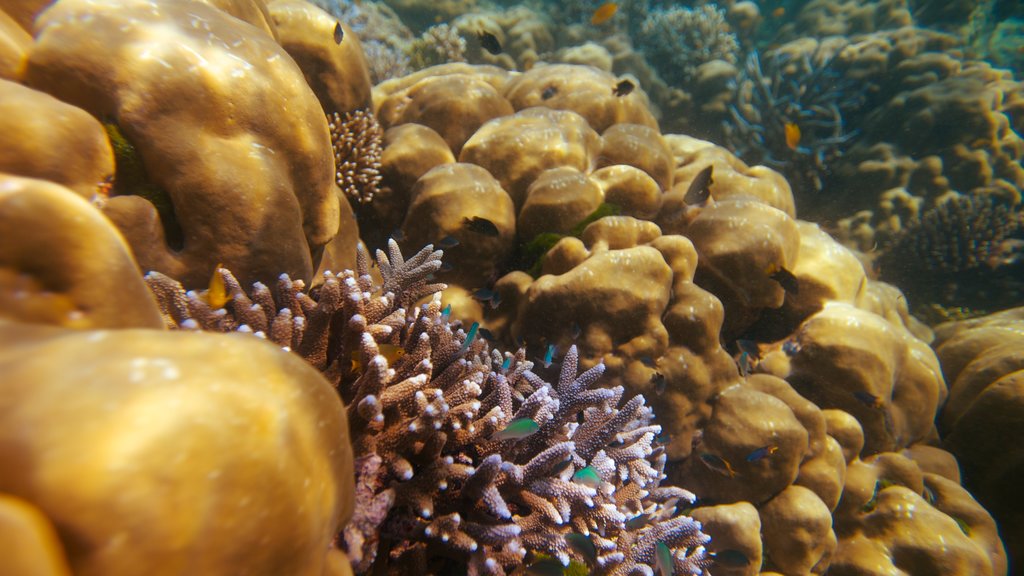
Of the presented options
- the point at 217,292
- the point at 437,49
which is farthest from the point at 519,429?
the point at 437,49

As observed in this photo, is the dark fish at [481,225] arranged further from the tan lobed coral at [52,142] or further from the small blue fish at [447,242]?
the tan lobed coral at [52,142]

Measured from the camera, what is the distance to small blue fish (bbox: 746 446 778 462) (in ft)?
12.4

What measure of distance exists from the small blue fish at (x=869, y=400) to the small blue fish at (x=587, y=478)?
10.9 ft

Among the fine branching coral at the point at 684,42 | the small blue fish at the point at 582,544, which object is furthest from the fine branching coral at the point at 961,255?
the small blue fish at the point at 582,544

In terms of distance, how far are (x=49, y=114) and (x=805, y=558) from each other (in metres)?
6.00

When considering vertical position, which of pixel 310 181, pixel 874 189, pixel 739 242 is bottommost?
pixel 874 189

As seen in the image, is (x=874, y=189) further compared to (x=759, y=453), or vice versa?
(x=874, y=189)

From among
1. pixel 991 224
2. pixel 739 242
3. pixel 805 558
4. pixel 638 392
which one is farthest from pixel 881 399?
pixel 991 224

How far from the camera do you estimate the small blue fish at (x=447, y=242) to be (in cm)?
395

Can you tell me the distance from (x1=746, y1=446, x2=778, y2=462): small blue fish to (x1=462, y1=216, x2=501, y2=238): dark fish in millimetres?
2848

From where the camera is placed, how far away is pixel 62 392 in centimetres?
98

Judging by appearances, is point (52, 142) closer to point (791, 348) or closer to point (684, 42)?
point (791, 348)

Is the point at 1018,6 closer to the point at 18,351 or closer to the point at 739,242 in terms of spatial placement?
the point at 739,242

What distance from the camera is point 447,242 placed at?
398 cm
